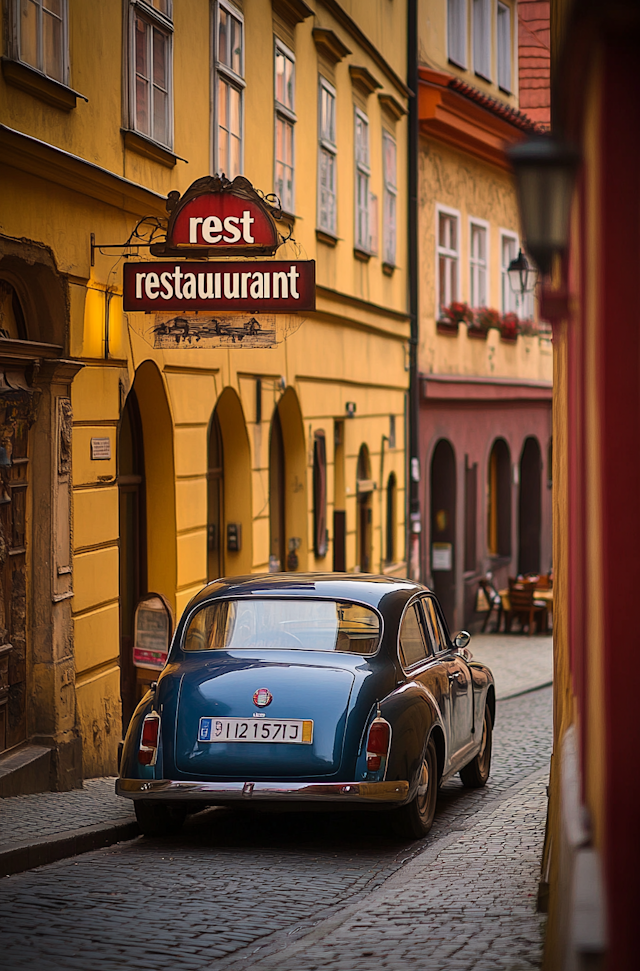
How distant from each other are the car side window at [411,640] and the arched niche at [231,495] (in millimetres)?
5949

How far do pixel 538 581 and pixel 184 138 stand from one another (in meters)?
14.7

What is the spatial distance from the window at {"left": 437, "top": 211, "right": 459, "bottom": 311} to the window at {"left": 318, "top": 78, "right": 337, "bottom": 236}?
19.8ft

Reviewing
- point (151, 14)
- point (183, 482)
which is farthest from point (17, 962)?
point (151, 14)

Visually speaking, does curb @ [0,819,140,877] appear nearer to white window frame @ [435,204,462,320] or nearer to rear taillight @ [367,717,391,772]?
rear taillight @ [367,717,391,772]

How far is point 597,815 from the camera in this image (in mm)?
3670

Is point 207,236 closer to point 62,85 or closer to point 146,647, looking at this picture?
point 62,85

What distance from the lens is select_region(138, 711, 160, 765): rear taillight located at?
7.98m

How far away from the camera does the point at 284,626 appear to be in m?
8.59

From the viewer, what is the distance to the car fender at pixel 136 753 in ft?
26.1

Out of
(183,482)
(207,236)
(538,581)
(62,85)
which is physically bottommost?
(538,581)

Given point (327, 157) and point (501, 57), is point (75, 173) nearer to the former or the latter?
point (327, 157)

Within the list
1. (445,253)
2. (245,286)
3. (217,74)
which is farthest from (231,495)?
(445,253)

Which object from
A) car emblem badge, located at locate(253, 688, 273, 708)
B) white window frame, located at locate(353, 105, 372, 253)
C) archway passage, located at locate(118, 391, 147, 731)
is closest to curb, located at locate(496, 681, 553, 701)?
archway passage, located at locate(118, 391, 147, 731)

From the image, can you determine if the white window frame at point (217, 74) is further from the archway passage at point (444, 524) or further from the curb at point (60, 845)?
the archway passage at point (444, 524)
